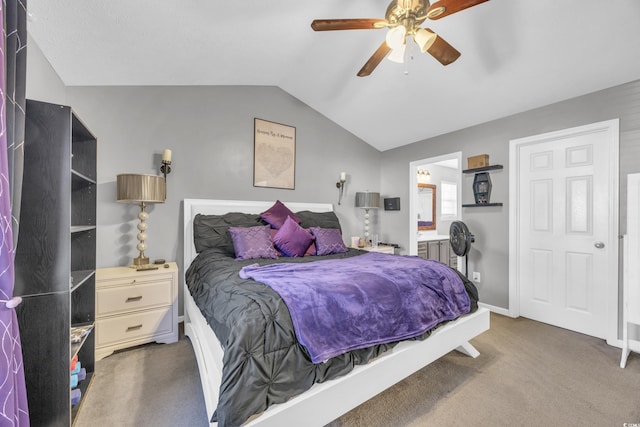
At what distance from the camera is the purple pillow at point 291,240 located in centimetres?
276

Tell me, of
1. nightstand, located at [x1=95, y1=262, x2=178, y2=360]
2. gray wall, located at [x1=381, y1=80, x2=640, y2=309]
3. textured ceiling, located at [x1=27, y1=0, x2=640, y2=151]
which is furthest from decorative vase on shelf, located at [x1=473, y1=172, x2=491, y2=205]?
nightstand, located at [x1=95, y1=262, x2=178, y2=360]

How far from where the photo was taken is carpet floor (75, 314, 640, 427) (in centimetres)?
152

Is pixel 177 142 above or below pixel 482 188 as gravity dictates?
above

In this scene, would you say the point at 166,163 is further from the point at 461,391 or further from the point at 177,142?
the point at 461,391

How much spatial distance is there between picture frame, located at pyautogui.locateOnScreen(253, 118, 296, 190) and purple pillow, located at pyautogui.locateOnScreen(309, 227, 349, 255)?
950 mm

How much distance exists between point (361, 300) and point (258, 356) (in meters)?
0.62

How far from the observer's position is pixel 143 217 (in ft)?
8.30

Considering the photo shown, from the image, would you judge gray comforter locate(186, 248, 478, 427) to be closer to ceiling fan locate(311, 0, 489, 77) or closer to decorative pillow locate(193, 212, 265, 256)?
decorative pillow locate(193, 212, 265, 256)

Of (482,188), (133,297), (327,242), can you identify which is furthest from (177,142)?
(482,188)

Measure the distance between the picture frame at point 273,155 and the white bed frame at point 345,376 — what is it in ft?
5.88

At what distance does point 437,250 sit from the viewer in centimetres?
468

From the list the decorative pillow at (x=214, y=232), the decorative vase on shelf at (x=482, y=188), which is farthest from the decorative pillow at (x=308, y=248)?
the decorative vase on shelf at (x=482, y=188)

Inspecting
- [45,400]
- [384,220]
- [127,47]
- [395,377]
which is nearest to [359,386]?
[395,377]

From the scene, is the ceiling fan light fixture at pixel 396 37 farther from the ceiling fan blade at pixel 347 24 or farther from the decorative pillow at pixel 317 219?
the decorative pillow at pixel 317 219
